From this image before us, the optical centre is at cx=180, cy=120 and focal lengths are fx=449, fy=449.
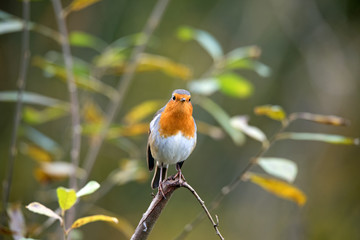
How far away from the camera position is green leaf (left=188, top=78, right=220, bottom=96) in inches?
76.1

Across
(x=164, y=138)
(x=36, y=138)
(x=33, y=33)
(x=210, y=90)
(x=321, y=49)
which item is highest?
(x=33, y=33)

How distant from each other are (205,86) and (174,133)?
0.32 metres

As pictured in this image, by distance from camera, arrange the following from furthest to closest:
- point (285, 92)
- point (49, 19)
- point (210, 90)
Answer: point (285, 92) → point (49, 19) → point (210, 90)

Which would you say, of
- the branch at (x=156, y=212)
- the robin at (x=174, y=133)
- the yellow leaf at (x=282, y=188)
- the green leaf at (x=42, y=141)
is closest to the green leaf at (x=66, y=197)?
the branch at (x=156, y=212)

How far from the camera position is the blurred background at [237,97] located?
13.5ft

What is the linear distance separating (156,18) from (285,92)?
292 centimetres

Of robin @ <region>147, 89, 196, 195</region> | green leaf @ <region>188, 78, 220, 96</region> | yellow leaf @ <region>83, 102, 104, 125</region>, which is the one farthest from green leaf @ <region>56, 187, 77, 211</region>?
yellow leaf @ <region>83, 102, 104, 125</region>

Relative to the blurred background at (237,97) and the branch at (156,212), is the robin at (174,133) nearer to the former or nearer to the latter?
the branch at (156,212)

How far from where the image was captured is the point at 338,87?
4.15 m

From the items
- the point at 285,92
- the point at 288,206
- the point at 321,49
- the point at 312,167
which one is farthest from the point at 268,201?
the point at 321,49

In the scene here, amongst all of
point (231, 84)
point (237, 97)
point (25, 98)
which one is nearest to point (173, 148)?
point (231, 84)

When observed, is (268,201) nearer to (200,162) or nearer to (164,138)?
(200,162)

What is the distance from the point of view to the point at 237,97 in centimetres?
441

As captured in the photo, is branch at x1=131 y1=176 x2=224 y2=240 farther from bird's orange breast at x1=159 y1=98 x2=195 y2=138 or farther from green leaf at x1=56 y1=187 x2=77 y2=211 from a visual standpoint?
bird's orange breast at x1=159 y1=98 x2=195 y2=138
